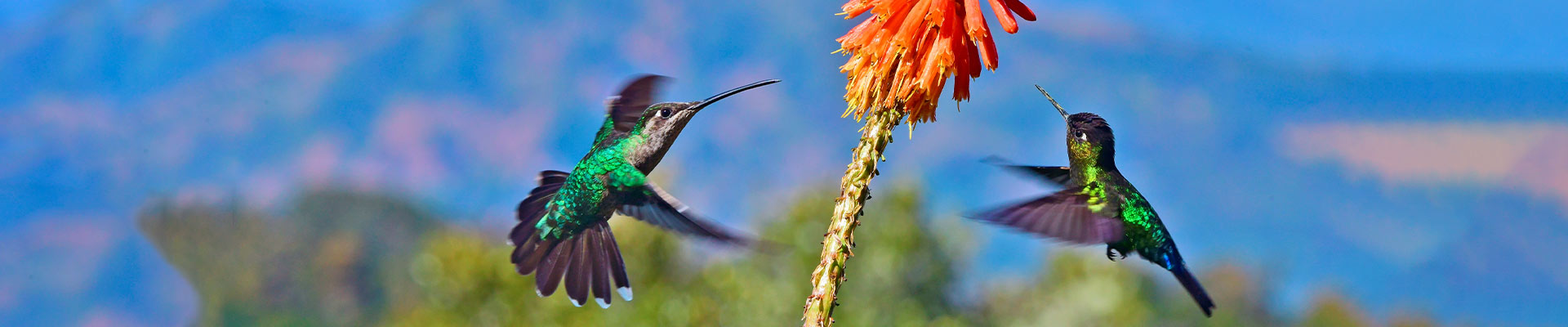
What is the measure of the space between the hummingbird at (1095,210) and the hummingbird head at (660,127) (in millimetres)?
1252

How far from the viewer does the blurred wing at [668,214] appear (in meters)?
4.16

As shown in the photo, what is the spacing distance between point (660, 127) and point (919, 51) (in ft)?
4.22

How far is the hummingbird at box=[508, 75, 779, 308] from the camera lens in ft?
16.1

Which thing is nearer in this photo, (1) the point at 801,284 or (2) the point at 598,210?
(2) the point at 598,210

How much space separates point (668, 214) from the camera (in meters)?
4.71

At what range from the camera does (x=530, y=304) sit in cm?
3384

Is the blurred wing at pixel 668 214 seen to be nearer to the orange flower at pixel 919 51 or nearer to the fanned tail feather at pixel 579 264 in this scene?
the fanned tail feather at pixel 579 264

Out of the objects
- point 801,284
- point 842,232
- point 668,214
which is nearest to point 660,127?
point 668,214

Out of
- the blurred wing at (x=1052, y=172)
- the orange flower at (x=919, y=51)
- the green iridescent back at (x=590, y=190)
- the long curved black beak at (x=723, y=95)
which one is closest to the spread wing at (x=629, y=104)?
the green iridescent back at (x=590, y=190)

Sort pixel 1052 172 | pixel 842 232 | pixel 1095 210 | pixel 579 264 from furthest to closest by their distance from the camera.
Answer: pixel 1052 172 → pixel 579 264 → pixel 1095 210 → pixel 842 232

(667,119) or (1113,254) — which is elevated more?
(667,119)

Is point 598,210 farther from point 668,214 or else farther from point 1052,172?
point 1052,172

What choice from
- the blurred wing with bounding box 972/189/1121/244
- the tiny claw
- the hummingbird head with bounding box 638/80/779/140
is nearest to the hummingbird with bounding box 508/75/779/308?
the hummingbird head with bounding box 638/80/779/140

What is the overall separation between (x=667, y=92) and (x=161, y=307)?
14716cm
